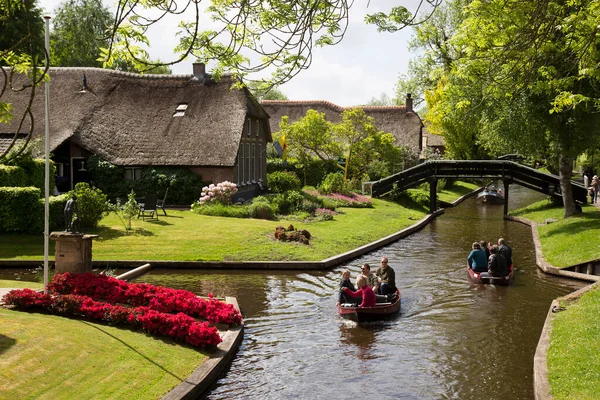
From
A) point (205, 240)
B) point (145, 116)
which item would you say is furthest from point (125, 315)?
point (145, 116)

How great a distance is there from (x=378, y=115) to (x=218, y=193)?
3079 cm

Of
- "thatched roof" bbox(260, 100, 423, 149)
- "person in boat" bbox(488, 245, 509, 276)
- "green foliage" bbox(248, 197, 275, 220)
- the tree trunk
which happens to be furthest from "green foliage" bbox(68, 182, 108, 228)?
"thatched roof" bbox(260, 100, 423, 149)

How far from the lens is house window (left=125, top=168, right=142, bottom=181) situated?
3712 centimetres

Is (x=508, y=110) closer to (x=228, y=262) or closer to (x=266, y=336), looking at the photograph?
(x=228, y=262)

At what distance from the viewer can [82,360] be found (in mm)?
11773

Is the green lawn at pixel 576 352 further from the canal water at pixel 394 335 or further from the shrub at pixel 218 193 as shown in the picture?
the shrub at pixel 218 193

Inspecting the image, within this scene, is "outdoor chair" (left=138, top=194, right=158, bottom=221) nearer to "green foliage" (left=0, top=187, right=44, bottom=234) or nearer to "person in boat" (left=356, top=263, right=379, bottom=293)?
"green foliage" (left=0, top=187, right=44, bottom=234)

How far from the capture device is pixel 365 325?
17.0 meters

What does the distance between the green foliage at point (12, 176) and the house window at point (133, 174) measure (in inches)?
358

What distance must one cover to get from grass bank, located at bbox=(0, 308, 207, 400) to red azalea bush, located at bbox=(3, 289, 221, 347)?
0.81 feet

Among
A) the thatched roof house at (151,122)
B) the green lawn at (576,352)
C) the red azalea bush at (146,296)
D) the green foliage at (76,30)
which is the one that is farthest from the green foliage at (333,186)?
the green foliage at (76,30)

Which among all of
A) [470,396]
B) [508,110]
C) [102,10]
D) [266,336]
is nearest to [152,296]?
[266,336]

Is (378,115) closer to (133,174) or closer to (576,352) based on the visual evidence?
(133,174)

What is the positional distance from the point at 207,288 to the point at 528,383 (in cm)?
1064
